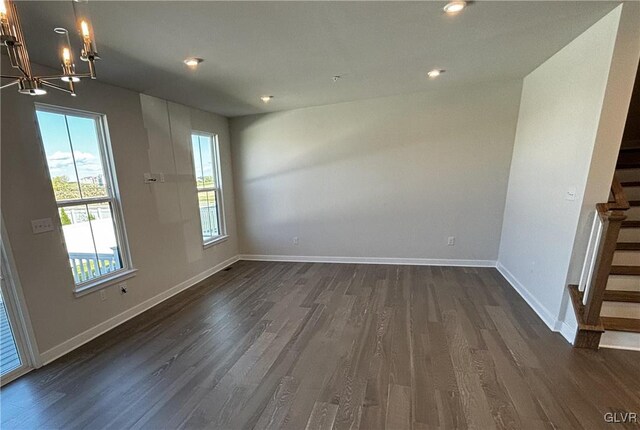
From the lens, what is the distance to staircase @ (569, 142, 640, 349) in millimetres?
2094

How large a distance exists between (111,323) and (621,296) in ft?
15.7

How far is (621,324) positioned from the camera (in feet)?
7.32

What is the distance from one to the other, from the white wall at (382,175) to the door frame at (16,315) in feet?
10.00

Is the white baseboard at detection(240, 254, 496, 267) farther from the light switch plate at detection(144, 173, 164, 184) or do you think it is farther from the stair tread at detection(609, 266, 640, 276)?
the light switch plate at detection(144, 173, 164, 184)

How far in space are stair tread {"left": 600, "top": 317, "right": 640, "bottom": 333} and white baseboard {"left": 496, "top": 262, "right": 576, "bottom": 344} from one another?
23 cm

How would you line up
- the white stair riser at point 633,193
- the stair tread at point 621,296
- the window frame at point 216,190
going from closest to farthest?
1. the stair tread at point 621,296
2. the white stair riser at point 633,193
3. the window frame at point 216,190

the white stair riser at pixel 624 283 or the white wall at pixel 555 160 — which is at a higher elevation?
the white wall at pixel 555 160

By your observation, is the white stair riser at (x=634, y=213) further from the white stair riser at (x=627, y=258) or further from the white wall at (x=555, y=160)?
the white wall at (x=555, y=160)

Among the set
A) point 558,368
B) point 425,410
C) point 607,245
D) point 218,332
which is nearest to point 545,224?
point 607,245

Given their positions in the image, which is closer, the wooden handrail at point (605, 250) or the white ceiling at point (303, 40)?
the white ceiling at point (303, 40)

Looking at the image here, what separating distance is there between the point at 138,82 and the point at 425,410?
3.80m

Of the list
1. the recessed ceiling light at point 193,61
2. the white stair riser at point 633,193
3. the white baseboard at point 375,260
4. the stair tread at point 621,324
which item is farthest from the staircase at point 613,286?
the recessed ceiling light at point 193,61

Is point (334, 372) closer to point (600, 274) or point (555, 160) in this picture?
point (600, 274)

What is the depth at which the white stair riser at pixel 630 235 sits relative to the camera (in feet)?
8.52
